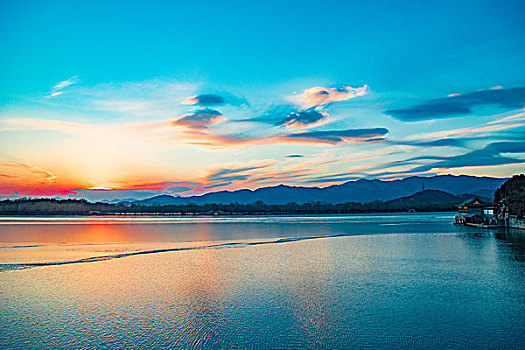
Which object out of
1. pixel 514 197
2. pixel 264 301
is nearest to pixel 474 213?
pixel 514 197

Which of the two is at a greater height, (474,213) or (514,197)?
(514,197)

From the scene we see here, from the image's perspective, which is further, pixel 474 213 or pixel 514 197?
pixel 474 213

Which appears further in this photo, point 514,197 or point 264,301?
point 514,197

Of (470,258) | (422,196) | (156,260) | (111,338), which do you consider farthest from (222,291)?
(422,196)

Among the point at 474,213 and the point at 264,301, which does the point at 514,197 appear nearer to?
the point at 474,213

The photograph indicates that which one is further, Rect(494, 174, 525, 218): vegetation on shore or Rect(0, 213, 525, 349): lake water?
Rect(494, 174, 525, 218): vegetation on shore

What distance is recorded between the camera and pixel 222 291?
10422mm

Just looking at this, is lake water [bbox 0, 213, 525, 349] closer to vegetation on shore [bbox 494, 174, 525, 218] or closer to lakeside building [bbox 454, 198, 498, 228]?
vegetation on shore [bbox 494, 174, 525, 218]

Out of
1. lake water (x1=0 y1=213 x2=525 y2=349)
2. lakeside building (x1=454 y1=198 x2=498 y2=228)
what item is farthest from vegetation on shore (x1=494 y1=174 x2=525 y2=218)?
lake water (x1=0 y1=213 x2=525 y2=349)

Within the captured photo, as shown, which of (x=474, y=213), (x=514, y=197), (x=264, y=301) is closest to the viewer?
(x=264, y=301)

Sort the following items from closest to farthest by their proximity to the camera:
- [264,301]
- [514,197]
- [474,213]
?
[264,301]
[514,197]
[474,213]

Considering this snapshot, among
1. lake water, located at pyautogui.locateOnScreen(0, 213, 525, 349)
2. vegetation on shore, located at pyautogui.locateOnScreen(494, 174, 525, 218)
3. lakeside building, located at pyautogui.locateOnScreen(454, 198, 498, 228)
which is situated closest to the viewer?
lake water, located at pyautogui.locateOnScreen(0, 213, 525, 349)

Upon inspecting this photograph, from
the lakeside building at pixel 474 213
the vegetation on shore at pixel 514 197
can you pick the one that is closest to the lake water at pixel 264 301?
the vegetation on shore at pixel 514 197

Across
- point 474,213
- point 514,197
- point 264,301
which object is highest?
Answer: point 514,197
